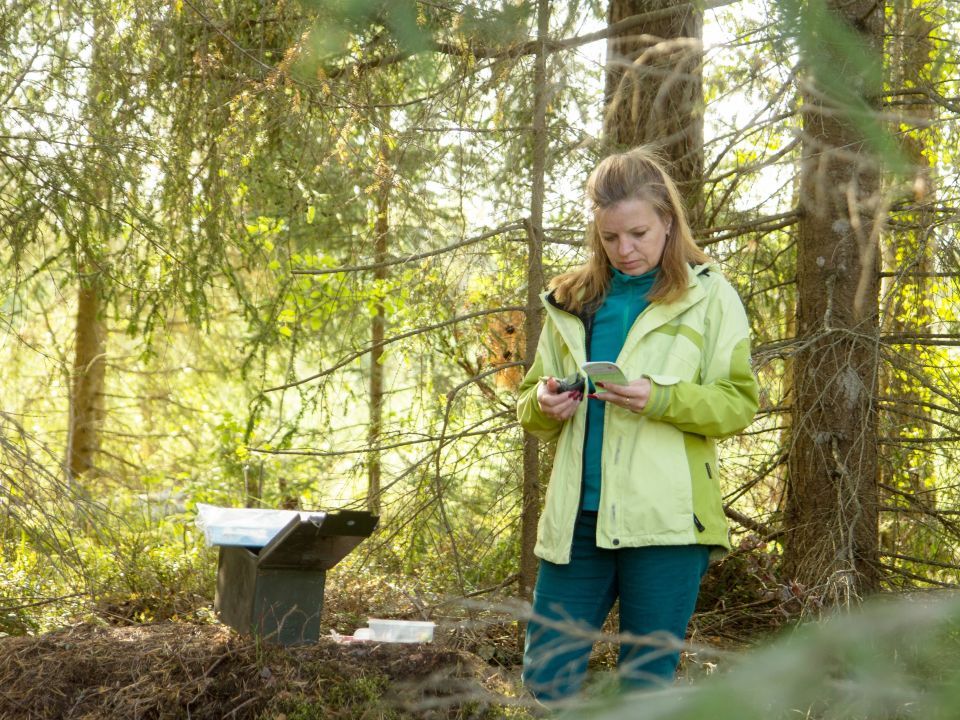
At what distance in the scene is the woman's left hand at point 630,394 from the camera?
104 inches

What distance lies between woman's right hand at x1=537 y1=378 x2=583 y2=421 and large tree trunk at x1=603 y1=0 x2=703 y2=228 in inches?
77.5

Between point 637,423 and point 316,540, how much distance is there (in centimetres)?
149

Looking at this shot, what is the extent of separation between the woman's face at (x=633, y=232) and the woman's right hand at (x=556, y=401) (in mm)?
415

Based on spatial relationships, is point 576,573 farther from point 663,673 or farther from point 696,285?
point 696,285

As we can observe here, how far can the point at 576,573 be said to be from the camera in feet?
9.32

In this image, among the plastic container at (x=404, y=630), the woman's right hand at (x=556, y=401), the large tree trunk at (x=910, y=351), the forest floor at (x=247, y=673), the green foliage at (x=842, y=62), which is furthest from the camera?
the plastic container at (x=404, y=630)

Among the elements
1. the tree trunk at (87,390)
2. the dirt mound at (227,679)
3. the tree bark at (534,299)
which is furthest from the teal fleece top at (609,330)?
the tree trunk at (87,390)

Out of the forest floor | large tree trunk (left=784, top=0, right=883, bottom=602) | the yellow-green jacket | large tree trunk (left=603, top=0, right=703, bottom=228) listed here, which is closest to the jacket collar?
the yellow-green jacket

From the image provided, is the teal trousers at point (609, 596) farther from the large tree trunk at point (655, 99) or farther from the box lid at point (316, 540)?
the large tree trunk at point (655, 99)

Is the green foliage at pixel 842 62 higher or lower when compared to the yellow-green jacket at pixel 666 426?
higher

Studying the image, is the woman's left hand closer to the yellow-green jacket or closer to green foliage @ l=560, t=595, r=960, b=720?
the yellow-green jacket

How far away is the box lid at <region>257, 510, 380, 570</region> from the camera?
3.63 meters

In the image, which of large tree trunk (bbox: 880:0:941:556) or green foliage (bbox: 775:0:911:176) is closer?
green foliage (bbox: 775:0:911:176)

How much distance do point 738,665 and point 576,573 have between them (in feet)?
6.45
